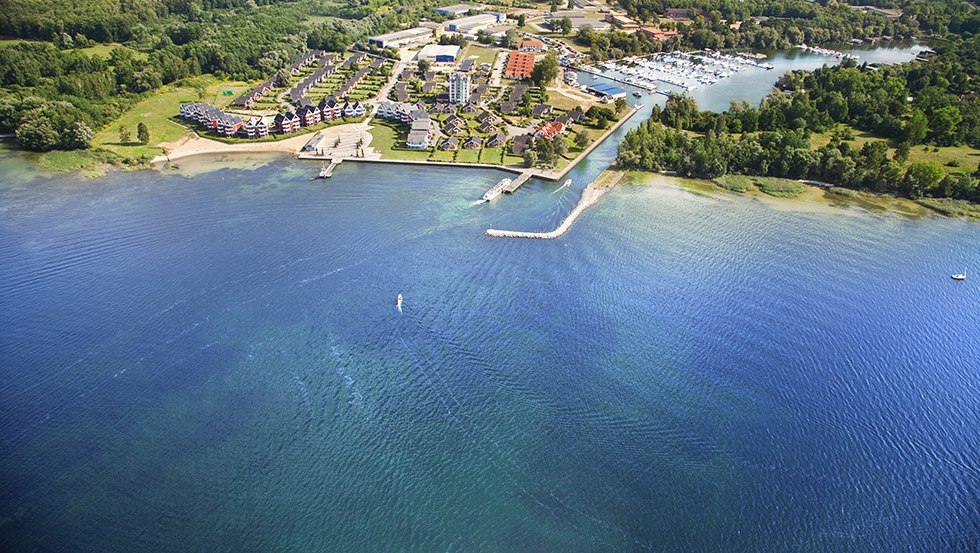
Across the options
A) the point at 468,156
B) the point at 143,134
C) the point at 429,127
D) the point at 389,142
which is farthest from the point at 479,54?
the point at 143,134

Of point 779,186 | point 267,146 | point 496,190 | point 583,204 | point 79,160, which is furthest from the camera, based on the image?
point 267,146

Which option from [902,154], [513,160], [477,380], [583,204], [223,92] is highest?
[223,92]

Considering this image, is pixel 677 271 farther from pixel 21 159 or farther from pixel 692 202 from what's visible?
pixel 21 159

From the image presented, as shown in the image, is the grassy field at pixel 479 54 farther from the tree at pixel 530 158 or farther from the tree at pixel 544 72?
the tree at pixel 530 158

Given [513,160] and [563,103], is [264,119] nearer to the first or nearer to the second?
[513,160]

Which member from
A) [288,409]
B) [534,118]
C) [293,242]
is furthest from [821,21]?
[288,409]

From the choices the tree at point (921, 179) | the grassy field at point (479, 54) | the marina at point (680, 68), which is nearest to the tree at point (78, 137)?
the grassy field at point (479, 54)
